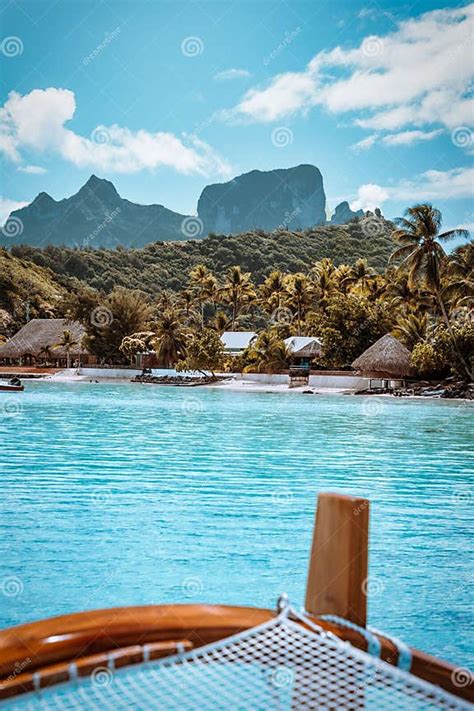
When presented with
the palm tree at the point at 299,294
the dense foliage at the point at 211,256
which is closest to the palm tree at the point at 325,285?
the palm tree at the point at 299,294

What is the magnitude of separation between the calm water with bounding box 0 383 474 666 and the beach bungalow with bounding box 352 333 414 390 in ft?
49.5

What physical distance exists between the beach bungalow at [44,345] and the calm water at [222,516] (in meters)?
32.9

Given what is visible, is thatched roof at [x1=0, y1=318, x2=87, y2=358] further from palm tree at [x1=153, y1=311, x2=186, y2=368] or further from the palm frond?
the palm frond

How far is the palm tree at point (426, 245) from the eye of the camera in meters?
27.4

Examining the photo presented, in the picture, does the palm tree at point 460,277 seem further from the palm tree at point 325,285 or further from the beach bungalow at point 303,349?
the palm tree at point 325,285

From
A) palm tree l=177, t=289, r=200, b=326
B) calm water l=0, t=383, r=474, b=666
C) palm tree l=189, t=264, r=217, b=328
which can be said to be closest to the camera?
calm water l=0, t=383, r=474, b=666

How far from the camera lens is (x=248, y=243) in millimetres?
69375

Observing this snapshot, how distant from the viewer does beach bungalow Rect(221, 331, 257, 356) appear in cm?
4344

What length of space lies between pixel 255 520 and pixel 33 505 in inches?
96.8

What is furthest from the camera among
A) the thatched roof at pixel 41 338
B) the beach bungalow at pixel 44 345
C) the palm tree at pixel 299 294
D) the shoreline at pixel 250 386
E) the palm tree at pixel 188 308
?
the palm tree at pixel 188 308

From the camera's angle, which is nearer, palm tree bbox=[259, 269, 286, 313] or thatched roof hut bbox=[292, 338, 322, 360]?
thatched roof hut bbox=[292, 338, 322, 360]

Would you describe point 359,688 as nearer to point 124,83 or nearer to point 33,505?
point 33,505

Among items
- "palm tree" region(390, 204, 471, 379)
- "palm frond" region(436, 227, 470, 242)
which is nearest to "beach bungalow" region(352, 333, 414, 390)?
"palm tree" region(390, 204, 471, 379)

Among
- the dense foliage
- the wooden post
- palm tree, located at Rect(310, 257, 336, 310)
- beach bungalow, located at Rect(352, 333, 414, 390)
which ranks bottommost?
the wooden post
